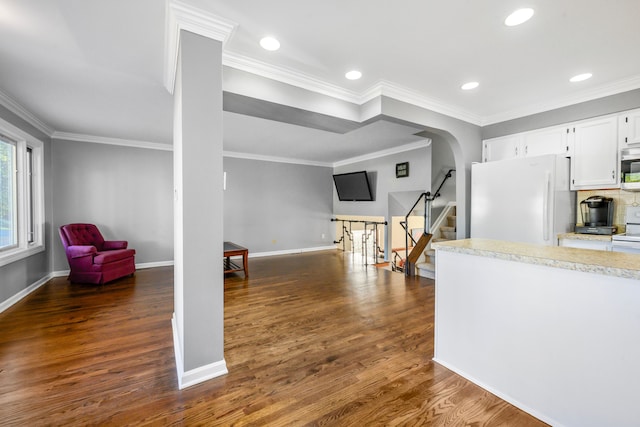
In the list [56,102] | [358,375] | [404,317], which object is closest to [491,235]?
[404,317]

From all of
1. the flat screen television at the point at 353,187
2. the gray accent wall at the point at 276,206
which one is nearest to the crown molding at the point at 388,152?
the flat screen television at the point at 353,187

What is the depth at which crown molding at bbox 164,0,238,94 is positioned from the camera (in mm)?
1789

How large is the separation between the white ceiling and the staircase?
2.21 metres

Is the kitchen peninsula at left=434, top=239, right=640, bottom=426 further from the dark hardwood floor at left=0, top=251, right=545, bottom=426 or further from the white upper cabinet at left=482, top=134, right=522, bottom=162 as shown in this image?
the white upper cabinet at left=482, top=134, right=522, bottom=162

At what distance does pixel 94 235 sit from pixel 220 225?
Answer: 4.37 m

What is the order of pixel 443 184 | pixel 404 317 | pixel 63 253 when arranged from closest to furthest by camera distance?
pixel 404 317 → pixel 63 253 → pixel 443 184

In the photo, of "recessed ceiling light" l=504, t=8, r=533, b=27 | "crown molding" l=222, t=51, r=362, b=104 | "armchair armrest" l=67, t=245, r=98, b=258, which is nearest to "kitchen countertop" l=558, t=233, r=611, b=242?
"recessed ceiling light" l=504, t=8, r=533, b=27

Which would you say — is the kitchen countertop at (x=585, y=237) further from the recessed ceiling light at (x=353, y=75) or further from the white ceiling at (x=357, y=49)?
the recessed ceiling light at (x=353, y=75)

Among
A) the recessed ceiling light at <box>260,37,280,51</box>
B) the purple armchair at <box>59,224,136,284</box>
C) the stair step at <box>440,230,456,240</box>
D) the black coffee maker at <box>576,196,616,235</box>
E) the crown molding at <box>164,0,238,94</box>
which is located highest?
the recessed ceiling light at <box>260,37,280,51</box>

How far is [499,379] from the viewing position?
181 centimetres

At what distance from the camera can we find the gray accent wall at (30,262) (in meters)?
3.33

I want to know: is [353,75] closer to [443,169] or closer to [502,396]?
[502,396]

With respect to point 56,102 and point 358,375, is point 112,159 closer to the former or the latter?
point 56,102

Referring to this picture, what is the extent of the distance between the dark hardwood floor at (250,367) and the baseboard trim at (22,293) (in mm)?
98
